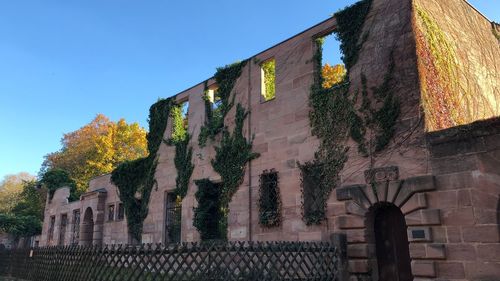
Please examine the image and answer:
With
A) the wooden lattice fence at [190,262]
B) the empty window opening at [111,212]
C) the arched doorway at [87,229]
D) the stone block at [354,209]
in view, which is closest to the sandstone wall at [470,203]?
the stone block at [354,209]

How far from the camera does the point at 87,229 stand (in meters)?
22.3

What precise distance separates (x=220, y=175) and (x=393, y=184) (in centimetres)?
678

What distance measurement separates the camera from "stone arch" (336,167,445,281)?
26.8 feet

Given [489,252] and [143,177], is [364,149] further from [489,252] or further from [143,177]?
[143,177]

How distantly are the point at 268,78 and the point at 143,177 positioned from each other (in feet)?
25.8

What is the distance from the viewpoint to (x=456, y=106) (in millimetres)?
10508

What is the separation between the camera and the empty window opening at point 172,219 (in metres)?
16.2

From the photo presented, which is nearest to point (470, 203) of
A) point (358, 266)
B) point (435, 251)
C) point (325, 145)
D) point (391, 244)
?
point (435, 251)

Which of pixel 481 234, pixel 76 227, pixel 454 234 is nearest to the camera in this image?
pixel 481 234

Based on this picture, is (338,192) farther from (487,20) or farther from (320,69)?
(487,20)

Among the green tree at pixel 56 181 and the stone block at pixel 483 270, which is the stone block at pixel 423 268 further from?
the green tree at pixel 56 181

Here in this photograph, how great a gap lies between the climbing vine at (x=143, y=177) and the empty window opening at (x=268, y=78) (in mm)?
5401

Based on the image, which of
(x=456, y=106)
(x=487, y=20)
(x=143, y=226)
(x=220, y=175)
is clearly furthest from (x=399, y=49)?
(x=143, y=226)

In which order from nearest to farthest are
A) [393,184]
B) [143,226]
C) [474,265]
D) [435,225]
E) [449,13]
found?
1. [474,265]
2. [435,225]
3. [393,184]
4. [449,13]
5. [143,226]
